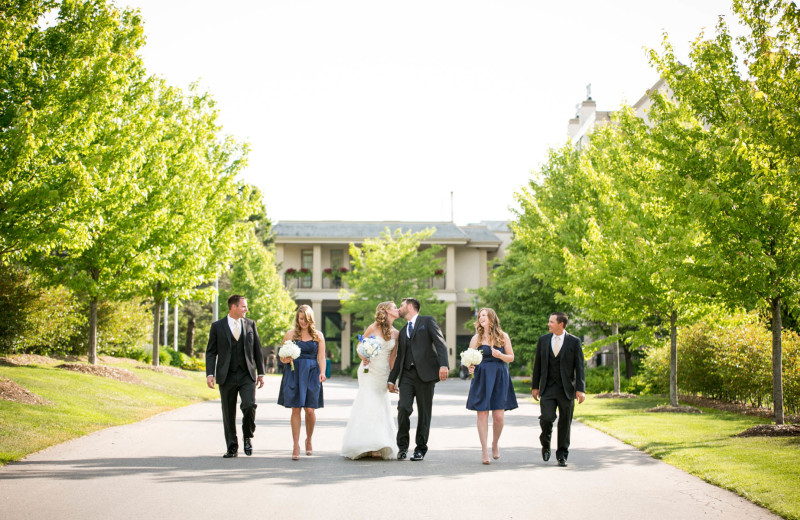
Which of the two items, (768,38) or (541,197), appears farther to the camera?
(541,197)

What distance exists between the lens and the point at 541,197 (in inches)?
1310

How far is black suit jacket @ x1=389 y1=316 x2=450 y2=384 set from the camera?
36.9ft

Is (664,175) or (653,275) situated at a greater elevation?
(664,175)

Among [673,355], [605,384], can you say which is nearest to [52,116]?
[673,355]

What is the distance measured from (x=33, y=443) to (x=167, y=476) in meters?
3.09

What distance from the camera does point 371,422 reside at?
11.2 meters

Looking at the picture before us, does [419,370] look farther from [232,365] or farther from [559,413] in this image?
[232,365]

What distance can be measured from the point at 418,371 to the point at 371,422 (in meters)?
0.89

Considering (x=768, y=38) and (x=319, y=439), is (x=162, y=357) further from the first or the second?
(x=768, y=38)

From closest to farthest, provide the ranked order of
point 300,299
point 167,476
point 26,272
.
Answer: point 167,476 → point 26,272 → point 300,299

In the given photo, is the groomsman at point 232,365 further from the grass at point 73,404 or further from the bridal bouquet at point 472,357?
the bridal bouquet at point 472,357

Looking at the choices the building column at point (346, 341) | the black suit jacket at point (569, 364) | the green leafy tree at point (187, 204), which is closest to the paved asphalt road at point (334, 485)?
the black suit jacket at point (569, 364)

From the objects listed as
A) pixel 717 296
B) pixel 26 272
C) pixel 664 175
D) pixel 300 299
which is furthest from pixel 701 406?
pixel 300 299

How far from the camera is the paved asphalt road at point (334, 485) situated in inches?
303
